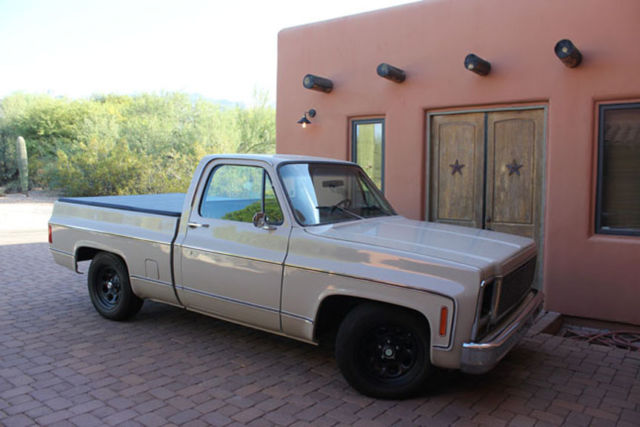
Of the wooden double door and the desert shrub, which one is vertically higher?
the desert shrub

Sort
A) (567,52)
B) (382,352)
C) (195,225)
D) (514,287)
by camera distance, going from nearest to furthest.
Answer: (382,352) → (514,287) → (195,225) → (567,52)

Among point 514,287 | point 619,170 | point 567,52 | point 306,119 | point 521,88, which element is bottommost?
point 514,287

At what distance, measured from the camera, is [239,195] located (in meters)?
4.64

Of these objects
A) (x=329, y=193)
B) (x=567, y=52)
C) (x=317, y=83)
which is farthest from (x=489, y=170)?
(x=329, y=193)

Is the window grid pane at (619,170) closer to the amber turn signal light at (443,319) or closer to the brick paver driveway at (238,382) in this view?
the brick paver driveway at (238,382)

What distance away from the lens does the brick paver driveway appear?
3539mm

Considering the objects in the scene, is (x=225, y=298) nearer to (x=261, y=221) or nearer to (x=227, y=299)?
(x=227, y=299)

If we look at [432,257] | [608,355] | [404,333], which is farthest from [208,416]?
[608,355]

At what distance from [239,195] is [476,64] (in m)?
3.40

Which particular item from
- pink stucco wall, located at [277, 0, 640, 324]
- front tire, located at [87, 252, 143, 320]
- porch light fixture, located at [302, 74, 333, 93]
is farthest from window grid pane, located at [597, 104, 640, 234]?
front tire, located at [87, 252, 143, 320]

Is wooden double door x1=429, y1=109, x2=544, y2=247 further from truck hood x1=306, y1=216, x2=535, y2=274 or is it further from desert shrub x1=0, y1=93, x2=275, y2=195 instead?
desert shrub x1=0, y1=93, x2=275, y2=195

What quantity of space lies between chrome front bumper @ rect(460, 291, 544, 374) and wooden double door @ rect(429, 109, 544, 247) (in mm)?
2743

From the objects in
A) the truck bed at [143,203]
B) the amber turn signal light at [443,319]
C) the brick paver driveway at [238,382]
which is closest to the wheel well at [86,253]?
the truck bed at [143,203]

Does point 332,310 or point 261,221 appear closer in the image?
point 332,310
